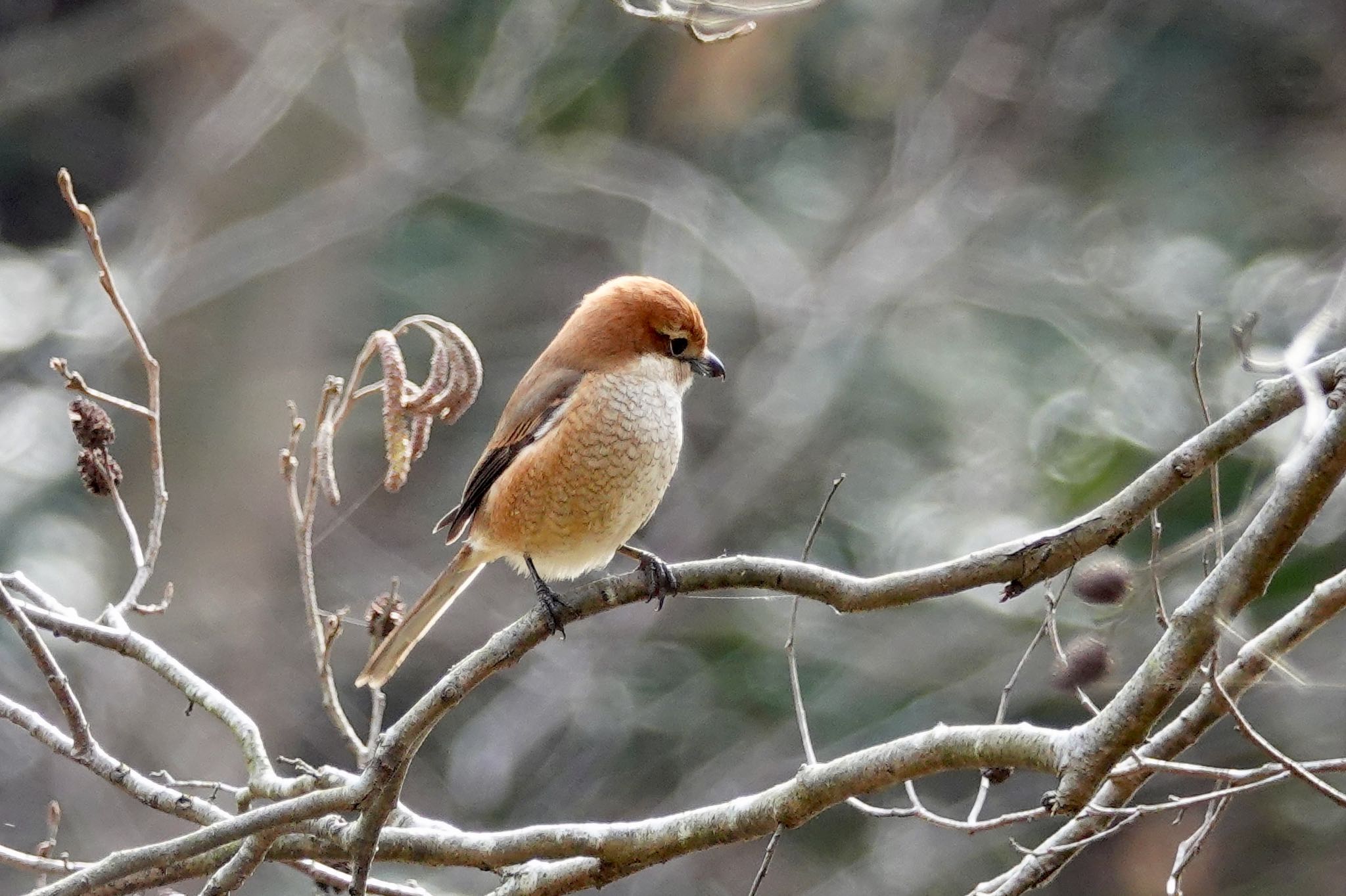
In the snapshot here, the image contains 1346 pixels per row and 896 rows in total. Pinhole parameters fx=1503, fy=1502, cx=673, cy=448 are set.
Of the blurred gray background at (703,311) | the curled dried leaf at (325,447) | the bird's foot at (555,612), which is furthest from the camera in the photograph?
the blurred gray background at (703,311)

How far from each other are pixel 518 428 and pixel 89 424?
50.0 inches

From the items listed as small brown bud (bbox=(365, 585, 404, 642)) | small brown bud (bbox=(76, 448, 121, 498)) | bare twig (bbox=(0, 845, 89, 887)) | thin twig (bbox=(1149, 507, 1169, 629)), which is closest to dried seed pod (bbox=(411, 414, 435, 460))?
small brown bud (bbox=(365, 585, 404, 642))

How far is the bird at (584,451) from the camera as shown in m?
3.59

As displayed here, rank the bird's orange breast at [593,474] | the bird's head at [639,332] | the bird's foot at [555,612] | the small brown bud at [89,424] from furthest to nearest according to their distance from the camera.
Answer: the bird's head at [639,332] < the bird's orange breast at [593,474] < the bird's foot at [555,612] < the small brown bud at [89,424]

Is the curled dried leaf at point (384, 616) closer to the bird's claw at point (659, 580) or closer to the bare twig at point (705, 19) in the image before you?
the bird's claw at point (659, 580)

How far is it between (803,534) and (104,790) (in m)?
4.07

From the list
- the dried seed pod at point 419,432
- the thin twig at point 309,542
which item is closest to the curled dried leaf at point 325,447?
the thin twig at point 309,542

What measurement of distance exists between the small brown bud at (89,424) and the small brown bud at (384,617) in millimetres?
600

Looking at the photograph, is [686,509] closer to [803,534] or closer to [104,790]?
[803,534]

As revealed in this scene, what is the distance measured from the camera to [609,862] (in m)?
2.69

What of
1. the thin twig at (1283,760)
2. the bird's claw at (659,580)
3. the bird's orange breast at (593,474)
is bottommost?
the thin twig at (1283,760)

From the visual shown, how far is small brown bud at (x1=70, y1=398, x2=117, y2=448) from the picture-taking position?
2.78m

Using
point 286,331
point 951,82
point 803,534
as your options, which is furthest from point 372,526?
point 951,82

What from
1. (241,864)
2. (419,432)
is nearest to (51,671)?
(241,864)
